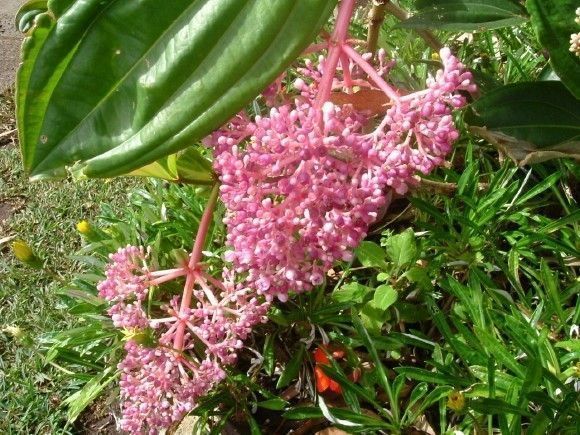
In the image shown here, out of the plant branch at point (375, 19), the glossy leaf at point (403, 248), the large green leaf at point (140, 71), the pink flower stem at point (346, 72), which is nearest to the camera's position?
the large green leaf at point (140, 71)

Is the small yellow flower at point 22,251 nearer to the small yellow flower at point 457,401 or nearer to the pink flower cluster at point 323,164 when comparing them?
the pink flower cluster at point 323,164

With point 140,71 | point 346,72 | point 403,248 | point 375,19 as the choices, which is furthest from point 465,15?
point 140,71

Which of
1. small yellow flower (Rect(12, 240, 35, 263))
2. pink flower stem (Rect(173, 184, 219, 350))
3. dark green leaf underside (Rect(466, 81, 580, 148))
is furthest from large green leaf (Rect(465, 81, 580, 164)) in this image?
small yellow flower (Rect(12, 240, 35, 263))

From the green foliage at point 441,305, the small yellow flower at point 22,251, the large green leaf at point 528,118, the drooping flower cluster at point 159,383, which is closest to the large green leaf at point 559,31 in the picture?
the green foliage at point 441,305

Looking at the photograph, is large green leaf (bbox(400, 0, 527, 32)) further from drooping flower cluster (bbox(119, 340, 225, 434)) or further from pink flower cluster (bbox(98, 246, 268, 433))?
drooping flower cluster (bbox(119, 340, 225, 434))

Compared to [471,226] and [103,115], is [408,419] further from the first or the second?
[103,115]

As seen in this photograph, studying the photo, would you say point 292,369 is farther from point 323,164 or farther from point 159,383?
point 323,164

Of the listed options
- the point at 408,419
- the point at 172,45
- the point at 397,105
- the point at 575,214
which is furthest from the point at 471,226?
the point at 172,45
